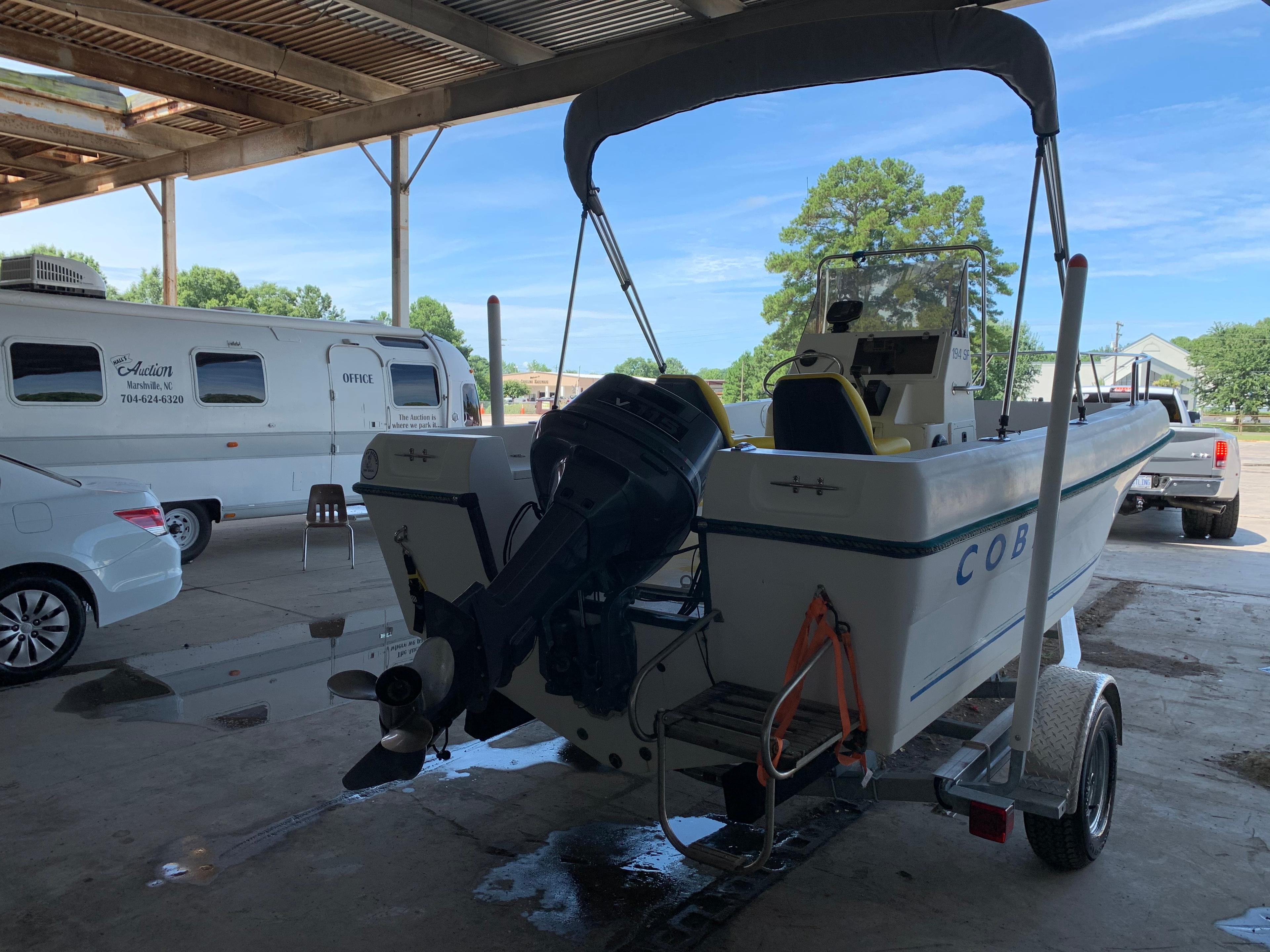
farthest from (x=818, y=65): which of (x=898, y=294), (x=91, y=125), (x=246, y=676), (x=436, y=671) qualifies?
(x=91, y=125)

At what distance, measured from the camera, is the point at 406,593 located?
3512 millimetres

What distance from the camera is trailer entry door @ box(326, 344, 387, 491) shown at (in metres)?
9.48

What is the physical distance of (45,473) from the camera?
5145 millimetres

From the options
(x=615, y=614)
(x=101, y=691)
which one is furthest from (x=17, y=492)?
(x=615, y=614)

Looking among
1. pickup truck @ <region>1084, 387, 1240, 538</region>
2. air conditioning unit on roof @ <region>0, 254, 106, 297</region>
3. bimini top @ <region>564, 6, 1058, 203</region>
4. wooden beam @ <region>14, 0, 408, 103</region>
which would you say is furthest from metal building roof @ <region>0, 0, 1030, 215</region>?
pickup truck @ <region>1084, 387, 1240, 538</region>

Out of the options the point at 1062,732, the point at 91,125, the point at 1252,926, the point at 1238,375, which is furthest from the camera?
the point at 1238,375

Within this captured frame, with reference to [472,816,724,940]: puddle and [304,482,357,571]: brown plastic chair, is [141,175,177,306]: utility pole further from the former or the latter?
[472,816,724,940]: puddle

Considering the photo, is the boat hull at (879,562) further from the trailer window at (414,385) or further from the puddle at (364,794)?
the trailer window at (414,385)

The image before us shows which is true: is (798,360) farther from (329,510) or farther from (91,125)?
(91,125)

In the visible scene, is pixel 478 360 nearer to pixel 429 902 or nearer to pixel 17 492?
pixel 17 492

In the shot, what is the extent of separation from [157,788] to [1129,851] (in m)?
3.58

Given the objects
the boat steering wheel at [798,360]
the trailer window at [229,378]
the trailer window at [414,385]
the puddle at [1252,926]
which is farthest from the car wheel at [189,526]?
the puddle at [1252,926]

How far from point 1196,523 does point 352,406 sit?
876 centimetres

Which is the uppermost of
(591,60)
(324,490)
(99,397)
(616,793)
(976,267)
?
(591,60)
